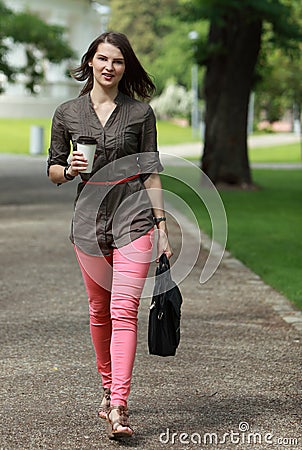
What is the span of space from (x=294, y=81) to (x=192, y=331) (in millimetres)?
30014

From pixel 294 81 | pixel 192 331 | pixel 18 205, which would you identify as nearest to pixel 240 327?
pixel 192 331

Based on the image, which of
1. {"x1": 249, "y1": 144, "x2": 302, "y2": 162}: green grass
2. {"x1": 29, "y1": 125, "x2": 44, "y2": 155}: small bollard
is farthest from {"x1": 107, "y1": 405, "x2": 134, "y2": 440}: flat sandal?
{"x1": 29, "y1": 125, "x2": 44, "y2": 155}: small bollard

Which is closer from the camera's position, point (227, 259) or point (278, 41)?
point (227, 259)

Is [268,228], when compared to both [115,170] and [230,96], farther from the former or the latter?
[115,170]

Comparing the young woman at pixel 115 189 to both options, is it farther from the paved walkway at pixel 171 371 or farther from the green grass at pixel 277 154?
the green grass at pixel 277 154

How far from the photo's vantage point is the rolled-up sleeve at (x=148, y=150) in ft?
17.8

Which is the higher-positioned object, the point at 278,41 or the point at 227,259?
the point at 278,41

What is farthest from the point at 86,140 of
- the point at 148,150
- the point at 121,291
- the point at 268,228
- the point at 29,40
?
the point at 29,40

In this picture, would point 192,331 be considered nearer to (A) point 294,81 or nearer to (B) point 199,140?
(A) point 294,81

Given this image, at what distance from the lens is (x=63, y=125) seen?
5.51 m

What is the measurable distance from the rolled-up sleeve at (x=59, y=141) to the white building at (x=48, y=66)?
60.9 m

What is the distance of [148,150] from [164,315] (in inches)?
30.3

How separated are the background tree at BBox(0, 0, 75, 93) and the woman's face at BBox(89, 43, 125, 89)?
58.2 feet

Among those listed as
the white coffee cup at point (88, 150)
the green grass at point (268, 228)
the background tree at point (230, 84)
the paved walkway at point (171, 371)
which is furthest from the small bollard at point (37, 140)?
the white coffee cup at point (88, 150)
